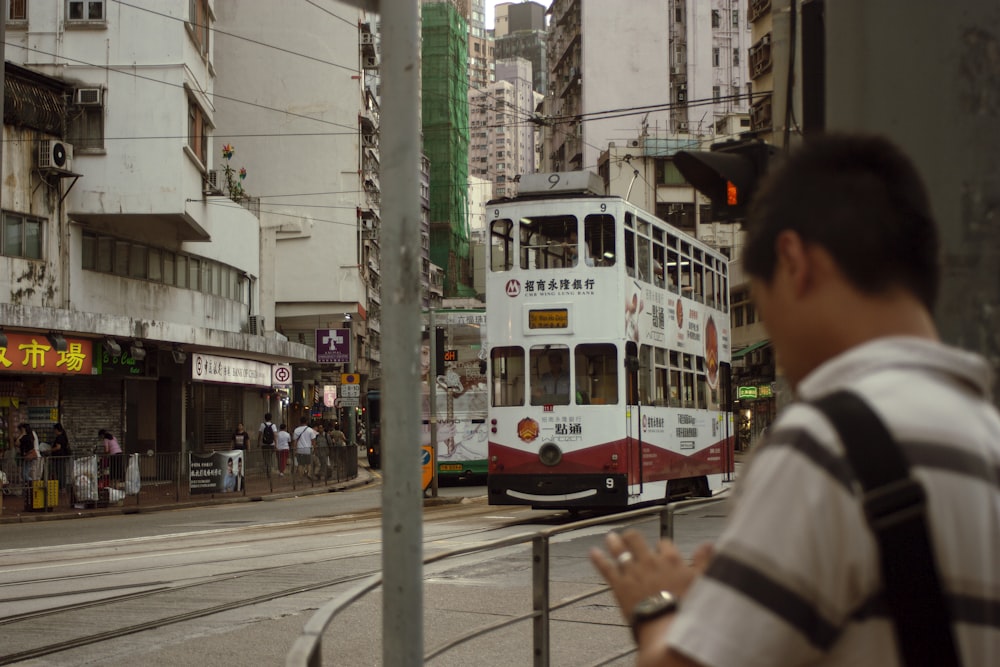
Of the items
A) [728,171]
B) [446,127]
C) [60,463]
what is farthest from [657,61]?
[728,171]

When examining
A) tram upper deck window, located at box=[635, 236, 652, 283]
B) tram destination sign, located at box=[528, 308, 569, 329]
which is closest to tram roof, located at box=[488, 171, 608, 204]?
tram upper deck window, located at box=[635, 236, 652, 283]

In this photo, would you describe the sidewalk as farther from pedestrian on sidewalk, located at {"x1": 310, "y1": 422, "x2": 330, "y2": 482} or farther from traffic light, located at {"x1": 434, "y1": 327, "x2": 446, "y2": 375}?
traffic light, located at {"x1": 434, "y1": 327, "x2": 446, "y2": 375}

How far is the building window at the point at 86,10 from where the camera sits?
1033 inches

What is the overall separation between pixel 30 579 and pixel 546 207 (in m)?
8.17

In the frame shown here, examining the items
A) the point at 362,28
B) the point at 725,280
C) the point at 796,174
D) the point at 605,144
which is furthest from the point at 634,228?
the point at 605,144

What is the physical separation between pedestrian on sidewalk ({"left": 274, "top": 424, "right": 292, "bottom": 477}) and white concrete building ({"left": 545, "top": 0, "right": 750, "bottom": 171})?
132 ft

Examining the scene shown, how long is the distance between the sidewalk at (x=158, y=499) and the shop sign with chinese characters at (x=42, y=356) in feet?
8.54

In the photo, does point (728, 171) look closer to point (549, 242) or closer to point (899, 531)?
point (899, 531)

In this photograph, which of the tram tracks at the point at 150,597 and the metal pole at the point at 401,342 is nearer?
the metal pole at the point at 401,342

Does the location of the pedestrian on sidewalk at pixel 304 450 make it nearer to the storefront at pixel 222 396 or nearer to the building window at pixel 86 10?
the storefront at pixel 222 396

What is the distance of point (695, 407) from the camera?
19.1 m

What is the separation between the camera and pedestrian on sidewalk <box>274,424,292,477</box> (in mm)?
28859

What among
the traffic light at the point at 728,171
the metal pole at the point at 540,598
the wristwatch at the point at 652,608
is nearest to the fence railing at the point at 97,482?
the traffic light at the point at 728,171

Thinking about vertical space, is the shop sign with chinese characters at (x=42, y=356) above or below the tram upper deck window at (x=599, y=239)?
below
